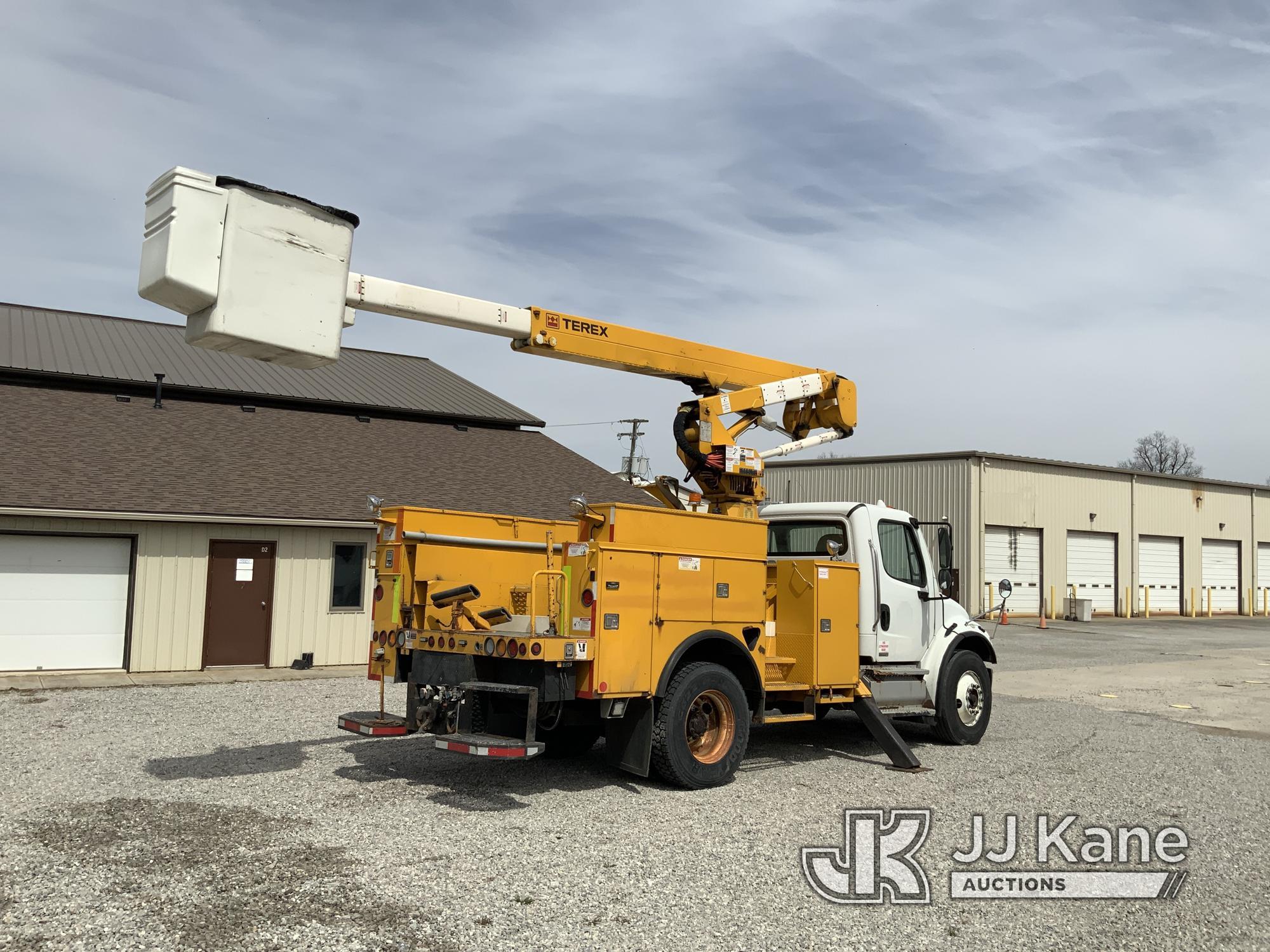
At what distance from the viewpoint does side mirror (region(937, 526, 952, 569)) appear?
414 inches

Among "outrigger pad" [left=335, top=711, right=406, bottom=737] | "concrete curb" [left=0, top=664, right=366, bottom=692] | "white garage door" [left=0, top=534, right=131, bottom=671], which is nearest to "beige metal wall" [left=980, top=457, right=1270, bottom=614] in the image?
"concrete curb" [left=0, top=664, right=366, bottom=692]

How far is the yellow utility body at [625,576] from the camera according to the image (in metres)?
6.36

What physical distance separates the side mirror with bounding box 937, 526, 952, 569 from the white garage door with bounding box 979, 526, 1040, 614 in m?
23.3

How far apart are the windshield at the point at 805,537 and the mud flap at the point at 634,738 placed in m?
2.60

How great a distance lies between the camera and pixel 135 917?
5184 millimetres

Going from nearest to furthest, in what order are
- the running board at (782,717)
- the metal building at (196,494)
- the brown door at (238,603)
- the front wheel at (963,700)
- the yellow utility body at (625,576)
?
the yellow utility body at (625,576) → the running board at (782,717) → the front wheel at (963,700) → the metal building at (196,494) → the brown door at (238,603)

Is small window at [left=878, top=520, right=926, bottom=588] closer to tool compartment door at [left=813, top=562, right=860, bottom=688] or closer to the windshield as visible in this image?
the windshield

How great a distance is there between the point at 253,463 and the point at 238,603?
2.60m

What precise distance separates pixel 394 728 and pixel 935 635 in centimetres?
553

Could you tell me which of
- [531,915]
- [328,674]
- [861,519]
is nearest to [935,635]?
[861,519]

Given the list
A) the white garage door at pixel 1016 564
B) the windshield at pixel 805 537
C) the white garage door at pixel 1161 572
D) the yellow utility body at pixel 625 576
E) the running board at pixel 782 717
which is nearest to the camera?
the yellow utility body at pixel 625 576

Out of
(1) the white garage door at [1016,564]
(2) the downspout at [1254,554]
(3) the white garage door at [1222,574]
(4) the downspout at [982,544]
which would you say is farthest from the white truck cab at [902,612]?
(2) the downspout at [1254,554]

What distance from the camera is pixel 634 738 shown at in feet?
26.2

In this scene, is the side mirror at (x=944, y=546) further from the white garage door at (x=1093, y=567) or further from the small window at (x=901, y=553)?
the white garage door at (x=1093, y=567)
